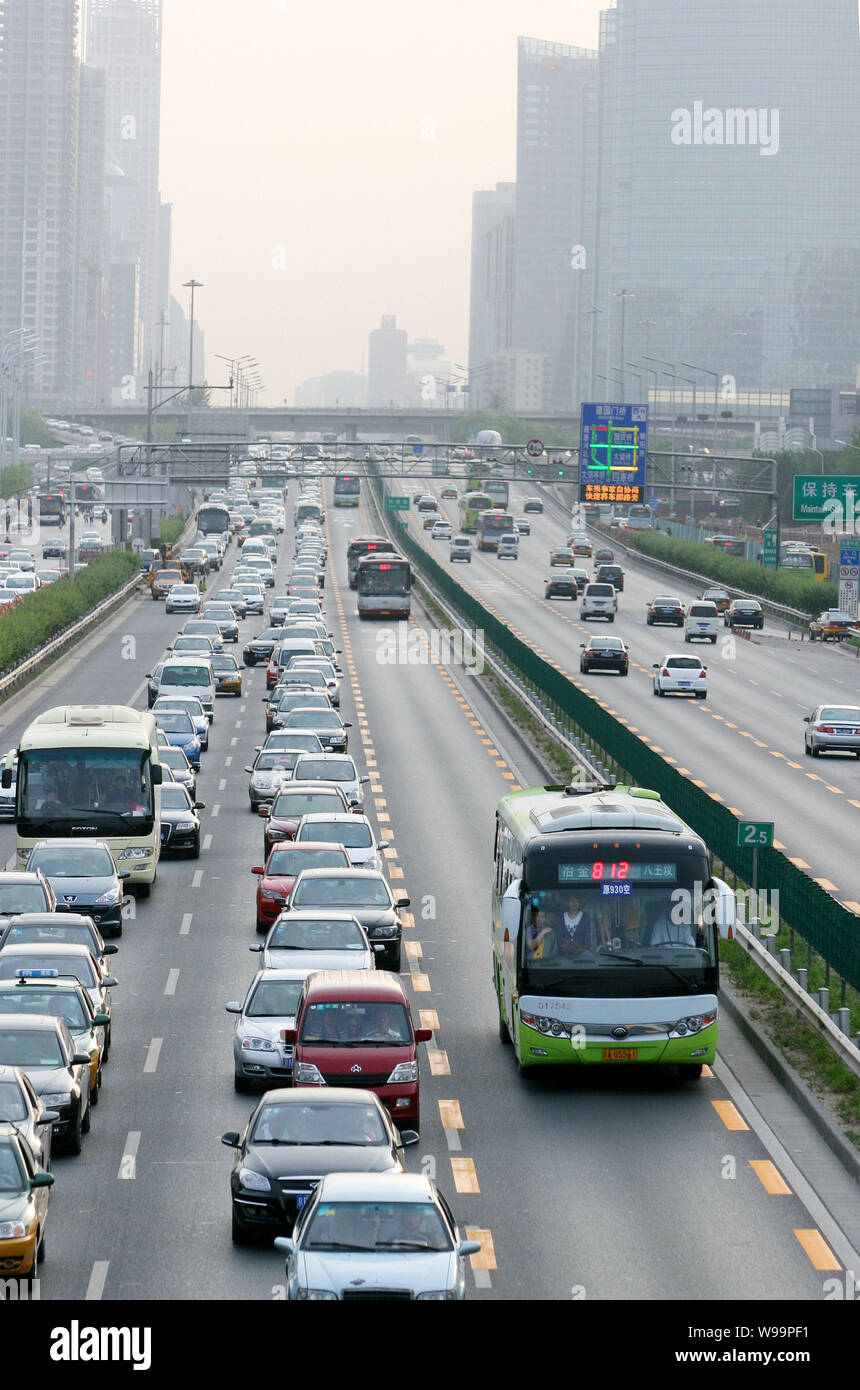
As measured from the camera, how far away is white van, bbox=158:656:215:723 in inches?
2381

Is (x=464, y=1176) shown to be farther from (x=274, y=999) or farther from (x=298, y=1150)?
(x=274, y=999)

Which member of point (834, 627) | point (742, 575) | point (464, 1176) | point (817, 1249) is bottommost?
point (464, 1176)

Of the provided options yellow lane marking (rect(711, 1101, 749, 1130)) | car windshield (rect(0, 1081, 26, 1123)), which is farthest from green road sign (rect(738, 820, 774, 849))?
car windshield (rect(0, 1081, 26, 1123))

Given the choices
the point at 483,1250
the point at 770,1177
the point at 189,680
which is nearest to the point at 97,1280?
the point at 483,1250

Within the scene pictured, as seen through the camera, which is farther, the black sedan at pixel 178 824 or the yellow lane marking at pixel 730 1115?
the black sedan at pixel 178 824

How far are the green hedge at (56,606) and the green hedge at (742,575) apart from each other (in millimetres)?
29827

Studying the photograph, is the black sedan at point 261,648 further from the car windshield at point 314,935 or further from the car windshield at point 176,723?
the car windshield at point 314,935

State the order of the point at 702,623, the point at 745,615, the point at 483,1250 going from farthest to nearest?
1. the point at 745,615
2. the point at 702,623
3. the point at 483,1250

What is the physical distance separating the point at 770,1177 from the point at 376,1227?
619cm

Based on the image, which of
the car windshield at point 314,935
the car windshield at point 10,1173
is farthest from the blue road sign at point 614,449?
the car windshield at point 10,1173

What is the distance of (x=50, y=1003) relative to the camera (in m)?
22.2

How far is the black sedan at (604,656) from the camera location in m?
72.8
